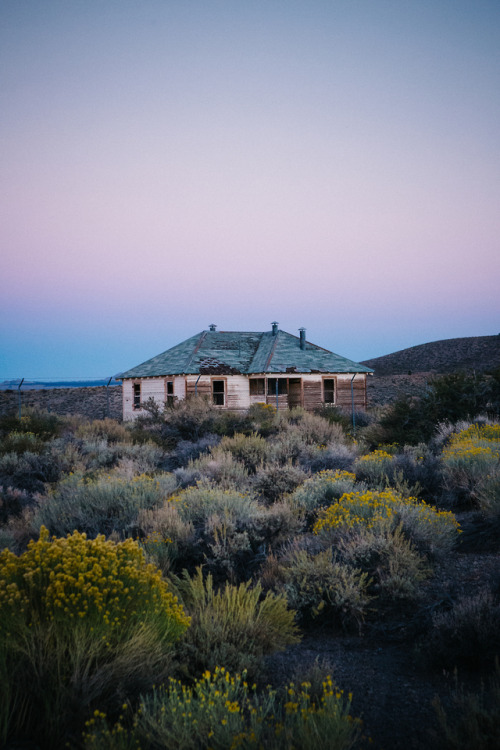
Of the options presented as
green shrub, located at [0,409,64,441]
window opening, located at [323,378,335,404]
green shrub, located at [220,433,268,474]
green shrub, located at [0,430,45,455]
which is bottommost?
green shrub, located at [220,433,268,474]

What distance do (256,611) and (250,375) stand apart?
819 inches

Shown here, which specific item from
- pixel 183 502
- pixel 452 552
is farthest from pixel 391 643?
pixel 183 502

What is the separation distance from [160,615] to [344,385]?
22951mm

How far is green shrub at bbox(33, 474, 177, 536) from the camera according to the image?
656cm

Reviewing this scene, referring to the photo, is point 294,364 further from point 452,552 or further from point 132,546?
point 132,546

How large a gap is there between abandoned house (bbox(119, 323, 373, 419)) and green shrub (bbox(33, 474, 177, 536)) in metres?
15.4

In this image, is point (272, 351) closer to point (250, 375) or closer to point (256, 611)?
point (250, 375)

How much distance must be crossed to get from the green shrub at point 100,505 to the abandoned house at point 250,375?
50.6 feet

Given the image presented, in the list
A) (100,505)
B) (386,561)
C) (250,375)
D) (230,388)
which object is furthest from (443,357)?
(386,561)

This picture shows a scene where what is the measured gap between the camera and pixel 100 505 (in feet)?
22.8

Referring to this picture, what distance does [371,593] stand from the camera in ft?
15.9

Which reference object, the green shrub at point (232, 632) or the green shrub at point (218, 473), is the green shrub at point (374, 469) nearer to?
the green shrub at point (218, 473)

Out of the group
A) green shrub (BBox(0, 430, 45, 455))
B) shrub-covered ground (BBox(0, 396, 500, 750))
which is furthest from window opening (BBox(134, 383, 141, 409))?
shrub-covered ground (BBox(0, 396, 500, 750))

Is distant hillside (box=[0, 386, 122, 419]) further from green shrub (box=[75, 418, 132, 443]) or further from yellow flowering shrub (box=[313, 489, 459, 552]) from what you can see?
yellow flowering shrub (box=[313, 489, 459, 552])
